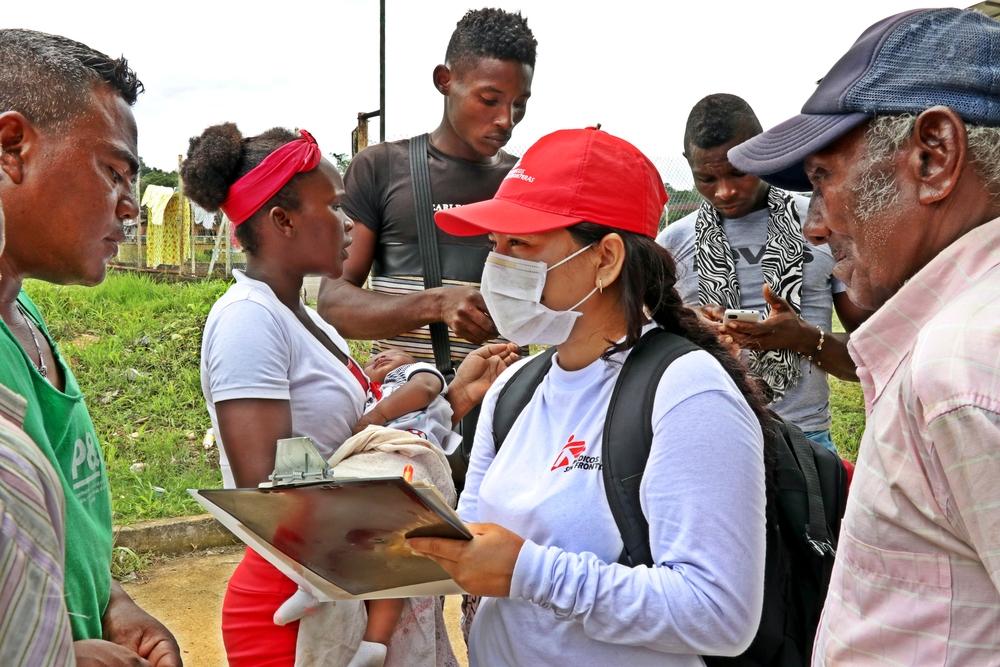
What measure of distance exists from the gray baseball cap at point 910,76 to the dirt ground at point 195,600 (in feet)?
12.2

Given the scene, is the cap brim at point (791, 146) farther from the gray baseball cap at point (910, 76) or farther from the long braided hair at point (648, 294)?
the long braided hair at point (648, 294)

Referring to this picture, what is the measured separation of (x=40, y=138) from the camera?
190 cm

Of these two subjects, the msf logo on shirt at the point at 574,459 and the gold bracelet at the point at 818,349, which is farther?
the gold bracelet at the point at 818,349

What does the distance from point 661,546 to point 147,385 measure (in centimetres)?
784

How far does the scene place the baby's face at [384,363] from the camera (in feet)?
10.7

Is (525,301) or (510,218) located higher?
(510,218)

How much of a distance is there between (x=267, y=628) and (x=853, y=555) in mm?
1793

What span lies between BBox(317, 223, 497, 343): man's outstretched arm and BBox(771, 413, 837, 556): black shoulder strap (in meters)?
1.28

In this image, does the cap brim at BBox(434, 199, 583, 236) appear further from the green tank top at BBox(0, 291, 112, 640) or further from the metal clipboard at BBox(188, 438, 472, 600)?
the green tank top at BBox(0, 291, 112, 640)

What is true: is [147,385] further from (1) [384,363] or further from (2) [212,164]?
(2) [212,164]

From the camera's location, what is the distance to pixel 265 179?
288 cm

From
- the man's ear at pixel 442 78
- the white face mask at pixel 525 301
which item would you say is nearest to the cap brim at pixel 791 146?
the white face mask at pixel 525 301

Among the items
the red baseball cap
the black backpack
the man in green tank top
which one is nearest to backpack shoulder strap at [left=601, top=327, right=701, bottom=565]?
the black backpack

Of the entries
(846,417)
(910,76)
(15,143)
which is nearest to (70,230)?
(15,143)
